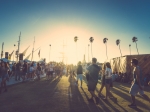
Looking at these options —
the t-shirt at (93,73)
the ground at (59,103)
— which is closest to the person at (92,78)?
the t-shirt at (93,73)

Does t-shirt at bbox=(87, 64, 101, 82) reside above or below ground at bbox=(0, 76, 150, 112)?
above

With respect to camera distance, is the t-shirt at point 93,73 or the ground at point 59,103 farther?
the t-shirt at point 93,73

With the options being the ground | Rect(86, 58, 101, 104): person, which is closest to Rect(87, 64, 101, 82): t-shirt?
Rect(86, 58, 101, 104): person

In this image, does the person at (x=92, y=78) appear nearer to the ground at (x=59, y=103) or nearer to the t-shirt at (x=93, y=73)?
the t-shirt at (x=93, y=73)

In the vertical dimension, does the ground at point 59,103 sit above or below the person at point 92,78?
below

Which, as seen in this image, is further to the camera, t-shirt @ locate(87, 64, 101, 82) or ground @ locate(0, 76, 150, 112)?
t-shirt @ locate(87, 64, 101, 82)

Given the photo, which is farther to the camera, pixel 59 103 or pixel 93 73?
pixel 93 73

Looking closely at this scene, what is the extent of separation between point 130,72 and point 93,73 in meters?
11.5

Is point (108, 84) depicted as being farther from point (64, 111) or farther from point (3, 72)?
point (3, 72)

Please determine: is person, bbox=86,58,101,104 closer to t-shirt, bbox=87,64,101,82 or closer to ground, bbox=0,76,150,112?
t-shirt, bbox=87,64,101,82

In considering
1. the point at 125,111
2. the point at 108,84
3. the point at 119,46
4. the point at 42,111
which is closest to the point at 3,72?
the point at 42,111

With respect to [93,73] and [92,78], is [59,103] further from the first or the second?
[93,73]

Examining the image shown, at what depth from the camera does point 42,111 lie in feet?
18.7

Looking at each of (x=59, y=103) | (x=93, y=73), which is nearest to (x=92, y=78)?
(x=93, y=73)
